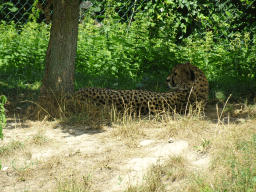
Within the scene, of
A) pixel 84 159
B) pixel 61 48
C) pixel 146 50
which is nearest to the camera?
pixel 84 159

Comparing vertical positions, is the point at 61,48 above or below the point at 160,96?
above

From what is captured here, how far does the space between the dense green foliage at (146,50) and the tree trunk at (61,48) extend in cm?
109

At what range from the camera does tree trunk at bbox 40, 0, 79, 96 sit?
4.45 metres

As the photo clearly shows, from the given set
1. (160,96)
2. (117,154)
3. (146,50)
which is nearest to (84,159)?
(117,154)

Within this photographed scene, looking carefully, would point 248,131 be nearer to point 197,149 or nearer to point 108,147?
point 197,149

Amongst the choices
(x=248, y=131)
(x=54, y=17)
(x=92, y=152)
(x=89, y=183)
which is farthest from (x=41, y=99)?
(x=248, y=131)

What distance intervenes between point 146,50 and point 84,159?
12.2 feet

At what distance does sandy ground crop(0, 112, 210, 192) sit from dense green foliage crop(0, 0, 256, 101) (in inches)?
83.2

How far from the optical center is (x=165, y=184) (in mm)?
2691

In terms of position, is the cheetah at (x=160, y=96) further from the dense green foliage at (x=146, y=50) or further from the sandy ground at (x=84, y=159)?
the dense green foliage at (x=146, y=50)

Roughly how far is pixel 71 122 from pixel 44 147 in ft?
2.34

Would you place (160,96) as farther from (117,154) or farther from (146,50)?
(146,50)

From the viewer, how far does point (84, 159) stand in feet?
10.6

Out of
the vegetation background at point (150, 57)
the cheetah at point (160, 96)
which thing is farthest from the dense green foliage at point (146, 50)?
the cheetah at point (160, 96)
